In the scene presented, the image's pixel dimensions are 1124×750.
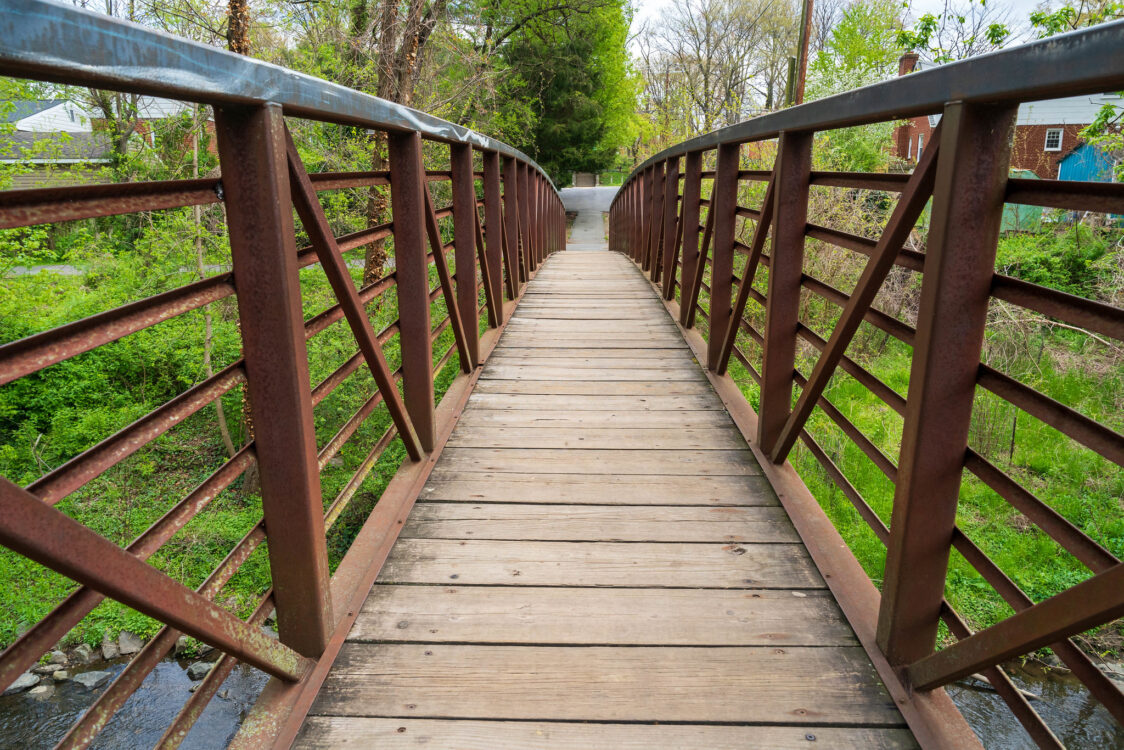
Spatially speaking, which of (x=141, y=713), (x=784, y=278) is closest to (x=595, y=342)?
(x=784, y=278)

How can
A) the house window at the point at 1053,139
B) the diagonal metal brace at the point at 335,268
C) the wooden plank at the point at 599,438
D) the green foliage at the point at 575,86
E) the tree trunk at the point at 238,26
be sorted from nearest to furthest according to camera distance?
the diagonal metal brace at the point at 335,268 → the wooden plank at the point at 599,438 → the tree trunk at the point at 238,26 → the green foliage at the point at 575,86 → the house window at the point at 1053,139

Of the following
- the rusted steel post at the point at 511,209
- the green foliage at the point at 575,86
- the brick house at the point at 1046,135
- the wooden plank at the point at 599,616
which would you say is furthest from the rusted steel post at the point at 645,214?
the brick house at the point at 1046,135

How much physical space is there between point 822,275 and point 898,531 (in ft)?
23.8

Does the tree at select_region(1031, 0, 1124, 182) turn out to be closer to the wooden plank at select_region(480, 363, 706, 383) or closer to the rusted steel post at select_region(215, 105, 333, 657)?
the wooden plank at select_region(480, 363, 706, 383)

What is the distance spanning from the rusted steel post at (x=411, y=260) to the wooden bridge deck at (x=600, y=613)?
0.38 meters

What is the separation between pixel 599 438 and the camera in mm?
3195

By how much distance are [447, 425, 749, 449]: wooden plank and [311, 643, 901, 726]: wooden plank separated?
1.29 m

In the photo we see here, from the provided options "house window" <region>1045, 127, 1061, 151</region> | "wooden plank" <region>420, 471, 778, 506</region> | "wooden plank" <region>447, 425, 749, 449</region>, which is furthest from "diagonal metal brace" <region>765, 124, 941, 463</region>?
"house window" <region>1045, 127, 1061, 151</region>

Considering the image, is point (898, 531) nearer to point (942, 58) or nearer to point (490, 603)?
point (490, 603)

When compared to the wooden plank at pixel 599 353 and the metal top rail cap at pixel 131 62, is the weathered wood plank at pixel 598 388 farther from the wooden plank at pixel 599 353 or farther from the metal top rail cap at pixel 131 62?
the metal top rail cap at pixel 131 62

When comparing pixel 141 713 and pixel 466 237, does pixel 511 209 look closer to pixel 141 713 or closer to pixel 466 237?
pixel 466 237

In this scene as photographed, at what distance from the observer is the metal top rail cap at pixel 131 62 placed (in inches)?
35.6

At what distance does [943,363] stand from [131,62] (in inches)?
59.7

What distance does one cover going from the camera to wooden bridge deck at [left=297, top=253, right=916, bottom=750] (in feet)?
5.42
